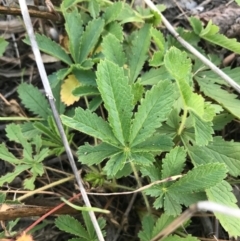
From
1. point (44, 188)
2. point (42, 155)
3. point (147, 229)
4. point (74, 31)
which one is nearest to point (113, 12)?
point (74, 31)

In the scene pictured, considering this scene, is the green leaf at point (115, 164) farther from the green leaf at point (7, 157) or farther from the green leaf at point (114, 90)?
the green leaf at point (7, 157)

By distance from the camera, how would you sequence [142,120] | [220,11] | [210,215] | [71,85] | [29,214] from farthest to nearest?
[220,11] → [71,85] → [210,215] → [29,214] → [142,120]

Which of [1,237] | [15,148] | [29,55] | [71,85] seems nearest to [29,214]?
[1,237]

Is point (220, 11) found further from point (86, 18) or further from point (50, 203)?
point (50, 203)

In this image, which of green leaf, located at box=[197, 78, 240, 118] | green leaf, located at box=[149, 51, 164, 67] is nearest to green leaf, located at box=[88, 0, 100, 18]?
Result: green leaf, located at box=[149, 51, 164, 67]

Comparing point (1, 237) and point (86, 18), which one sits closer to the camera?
point (1, 237)

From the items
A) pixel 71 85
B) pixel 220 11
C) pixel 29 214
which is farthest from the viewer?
pixel 220 11

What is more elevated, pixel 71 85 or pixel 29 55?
pixel 29 55
